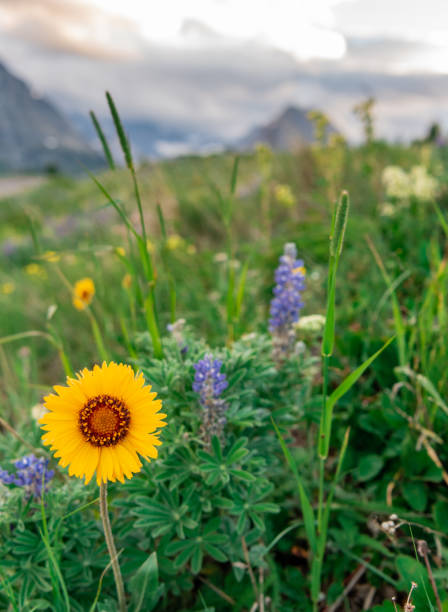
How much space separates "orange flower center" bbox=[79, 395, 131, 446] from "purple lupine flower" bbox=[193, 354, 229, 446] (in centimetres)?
29

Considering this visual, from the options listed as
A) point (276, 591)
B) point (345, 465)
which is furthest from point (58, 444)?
point (345, 465)

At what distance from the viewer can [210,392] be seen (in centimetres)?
106

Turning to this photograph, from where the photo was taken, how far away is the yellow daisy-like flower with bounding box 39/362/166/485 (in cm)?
79

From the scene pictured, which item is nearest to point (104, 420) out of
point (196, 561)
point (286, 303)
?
point (196, 561)

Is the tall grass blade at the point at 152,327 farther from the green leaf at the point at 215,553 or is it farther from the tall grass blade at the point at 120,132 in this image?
the green leaf at the point at 215,553

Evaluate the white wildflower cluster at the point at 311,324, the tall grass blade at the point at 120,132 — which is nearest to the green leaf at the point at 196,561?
the white wildflower cluster at the point at 311,324

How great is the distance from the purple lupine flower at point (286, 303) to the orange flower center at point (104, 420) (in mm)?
750

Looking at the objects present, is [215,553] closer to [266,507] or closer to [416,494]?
[266,507]

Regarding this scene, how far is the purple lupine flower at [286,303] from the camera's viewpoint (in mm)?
1462

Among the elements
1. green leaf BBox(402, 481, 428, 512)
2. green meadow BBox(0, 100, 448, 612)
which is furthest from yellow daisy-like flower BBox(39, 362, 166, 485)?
green leaf BBox(402, 481, 428, 512)

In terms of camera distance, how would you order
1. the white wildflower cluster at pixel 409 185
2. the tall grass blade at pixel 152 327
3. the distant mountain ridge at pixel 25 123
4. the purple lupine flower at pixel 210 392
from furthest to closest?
the distant mountain ridge at pixel 25 123 < the white wildflower cluster at pixel 409 185 < the tall grass blade at pixel 152 327 < the purple lupine flower at pixel 210 392

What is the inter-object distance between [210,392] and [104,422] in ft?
1.08

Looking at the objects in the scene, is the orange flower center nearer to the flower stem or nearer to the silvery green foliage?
the flower stem

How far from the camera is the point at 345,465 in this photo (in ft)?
5.00
